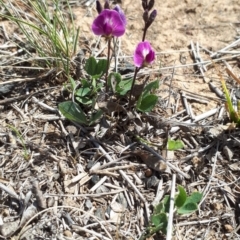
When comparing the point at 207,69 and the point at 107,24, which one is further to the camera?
the point at 207,69

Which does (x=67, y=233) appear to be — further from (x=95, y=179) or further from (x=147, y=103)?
(x=147, y=103)

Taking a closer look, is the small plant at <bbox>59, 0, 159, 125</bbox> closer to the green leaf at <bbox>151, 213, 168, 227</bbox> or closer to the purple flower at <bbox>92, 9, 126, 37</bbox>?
the purple flower at <bbox>92, 9, 126, 37</bbox>

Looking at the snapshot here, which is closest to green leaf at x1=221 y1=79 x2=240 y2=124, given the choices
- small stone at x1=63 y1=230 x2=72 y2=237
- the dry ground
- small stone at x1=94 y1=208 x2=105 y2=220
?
the dry ground

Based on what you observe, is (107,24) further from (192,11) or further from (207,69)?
(192,11)

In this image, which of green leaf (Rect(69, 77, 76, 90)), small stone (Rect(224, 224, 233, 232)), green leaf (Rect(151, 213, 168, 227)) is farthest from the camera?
green leaf (Rect(69, 77, 76, 90))

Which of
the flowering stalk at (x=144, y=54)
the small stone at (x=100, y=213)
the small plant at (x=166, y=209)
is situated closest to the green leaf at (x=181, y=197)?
the small plant at (x=166, y=209)

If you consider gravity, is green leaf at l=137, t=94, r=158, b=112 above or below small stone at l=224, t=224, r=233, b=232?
above

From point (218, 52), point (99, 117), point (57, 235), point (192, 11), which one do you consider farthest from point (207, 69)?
point (57, 235)
